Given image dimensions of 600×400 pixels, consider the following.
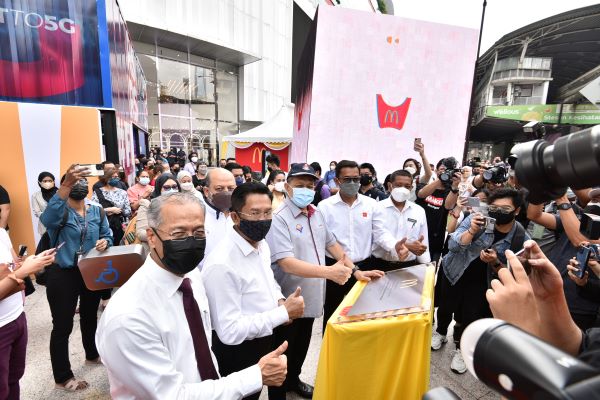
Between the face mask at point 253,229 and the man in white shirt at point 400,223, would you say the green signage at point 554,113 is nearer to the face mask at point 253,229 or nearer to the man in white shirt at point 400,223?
the man in white shirt at point 400,223

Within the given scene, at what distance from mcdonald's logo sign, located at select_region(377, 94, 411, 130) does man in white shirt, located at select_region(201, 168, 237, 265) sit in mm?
8076

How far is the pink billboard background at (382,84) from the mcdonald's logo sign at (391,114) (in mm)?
93

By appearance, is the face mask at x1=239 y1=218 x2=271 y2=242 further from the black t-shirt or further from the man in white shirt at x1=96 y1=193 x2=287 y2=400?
the black t-shirt

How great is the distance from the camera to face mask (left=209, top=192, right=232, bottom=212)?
270 centimetres

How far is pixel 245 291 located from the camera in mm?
1737

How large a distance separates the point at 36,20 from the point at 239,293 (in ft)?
20.8

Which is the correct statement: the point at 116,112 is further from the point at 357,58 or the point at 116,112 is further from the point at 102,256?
the point at 357,58

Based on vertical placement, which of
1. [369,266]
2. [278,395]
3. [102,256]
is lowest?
[278,395]

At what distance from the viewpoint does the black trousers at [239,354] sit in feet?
5.91

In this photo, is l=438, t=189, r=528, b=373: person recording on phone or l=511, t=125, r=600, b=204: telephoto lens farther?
l=438, t=189, r=528, b=373: person recording on phone

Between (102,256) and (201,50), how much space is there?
23.9 metres

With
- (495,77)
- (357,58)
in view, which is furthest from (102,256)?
(495,77)

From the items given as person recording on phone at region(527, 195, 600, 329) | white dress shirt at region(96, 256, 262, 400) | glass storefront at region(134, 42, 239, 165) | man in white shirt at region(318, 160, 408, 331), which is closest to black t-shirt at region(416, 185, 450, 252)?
man in white shirt at region(318, 160, 408, 331)

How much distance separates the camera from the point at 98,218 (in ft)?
9.14
